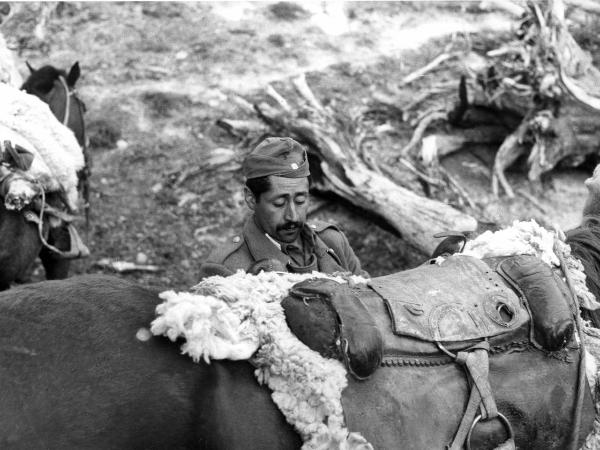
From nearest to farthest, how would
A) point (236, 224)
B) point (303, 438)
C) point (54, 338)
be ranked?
point (54, 338) < point (303, 438) < point (236, 224)

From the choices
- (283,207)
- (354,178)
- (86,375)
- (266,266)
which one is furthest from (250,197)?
(354,178)

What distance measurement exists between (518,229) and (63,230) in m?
3.06

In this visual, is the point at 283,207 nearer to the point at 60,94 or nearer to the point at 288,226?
the point at 288,226

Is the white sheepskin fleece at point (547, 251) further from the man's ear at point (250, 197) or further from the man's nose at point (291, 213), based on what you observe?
the man's ear at point (250, 197)

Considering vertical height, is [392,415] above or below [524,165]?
above

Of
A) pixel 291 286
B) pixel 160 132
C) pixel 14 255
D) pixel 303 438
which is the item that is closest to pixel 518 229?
pixel 291 286

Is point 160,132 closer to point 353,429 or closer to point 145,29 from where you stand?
point 145,29

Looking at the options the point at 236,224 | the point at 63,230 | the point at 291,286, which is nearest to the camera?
the point at 291,286

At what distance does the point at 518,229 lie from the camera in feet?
8.23

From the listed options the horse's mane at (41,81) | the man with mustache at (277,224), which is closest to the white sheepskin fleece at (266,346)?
the man with mustache at (277,224)

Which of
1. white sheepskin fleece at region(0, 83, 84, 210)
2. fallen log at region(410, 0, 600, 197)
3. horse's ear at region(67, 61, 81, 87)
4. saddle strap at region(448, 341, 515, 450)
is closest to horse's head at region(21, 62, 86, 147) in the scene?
horse's ear at region(67, 61, 81, 87)

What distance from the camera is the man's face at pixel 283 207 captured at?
308 cm

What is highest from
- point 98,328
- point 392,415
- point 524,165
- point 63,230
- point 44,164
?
point 98,328

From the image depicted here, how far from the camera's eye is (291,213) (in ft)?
10.2
